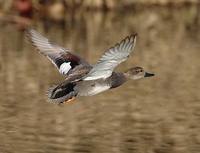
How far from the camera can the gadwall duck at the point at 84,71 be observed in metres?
9.03

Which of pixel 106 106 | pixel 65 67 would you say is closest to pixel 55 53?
pixel 65 67

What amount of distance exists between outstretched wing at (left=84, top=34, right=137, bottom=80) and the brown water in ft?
6.58

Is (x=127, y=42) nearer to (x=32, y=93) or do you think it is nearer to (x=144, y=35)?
(x=32, y=93)

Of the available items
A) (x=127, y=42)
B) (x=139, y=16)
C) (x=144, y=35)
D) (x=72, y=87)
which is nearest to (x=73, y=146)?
(x=72, y=87)

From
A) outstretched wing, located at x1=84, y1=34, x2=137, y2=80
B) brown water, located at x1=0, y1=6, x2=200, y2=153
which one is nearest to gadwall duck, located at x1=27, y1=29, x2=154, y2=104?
outstretched wing, located at x1=84, y1=34, x2=137, y2=80

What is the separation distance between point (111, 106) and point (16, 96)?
1.74m

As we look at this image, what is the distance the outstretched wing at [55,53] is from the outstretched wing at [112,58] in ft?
2.87

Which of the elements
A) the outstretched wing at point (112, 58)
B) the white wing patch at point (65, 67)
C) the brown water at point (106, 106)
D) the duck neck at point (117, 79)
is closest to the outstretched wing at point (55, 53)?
the white wing patch at point (65, 67)

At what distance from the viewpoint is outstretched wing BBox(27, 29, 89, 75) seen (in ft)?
33.7

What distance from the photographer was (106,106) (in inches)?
559

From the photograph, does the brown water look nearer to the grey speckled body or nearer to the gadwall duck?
the gadwall duck

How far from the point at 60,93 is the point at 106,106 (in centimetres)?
474

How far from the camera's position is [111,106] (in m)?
14.2

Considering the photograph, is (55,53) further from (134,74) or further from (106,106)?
(106,106)
